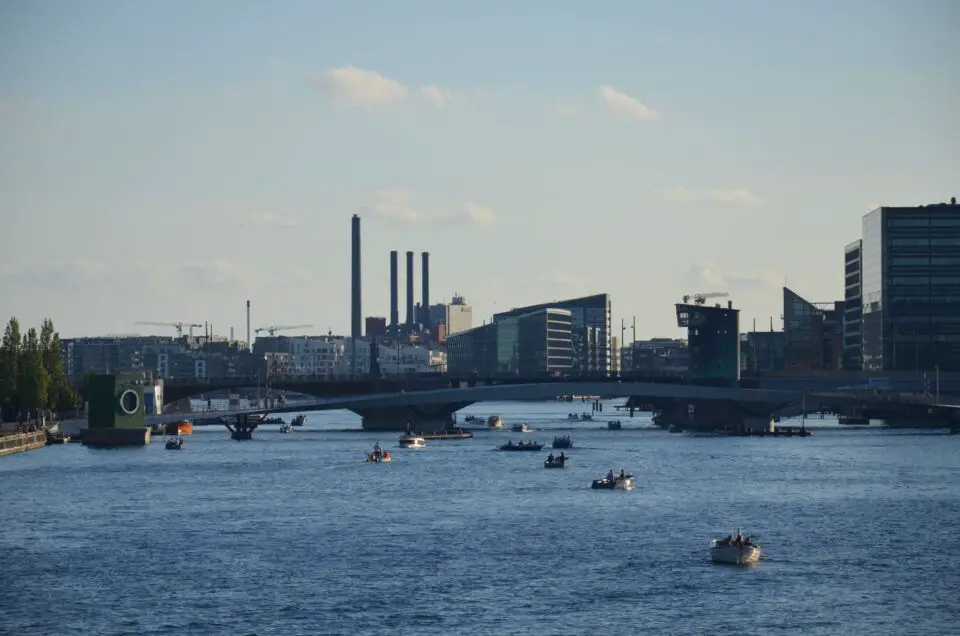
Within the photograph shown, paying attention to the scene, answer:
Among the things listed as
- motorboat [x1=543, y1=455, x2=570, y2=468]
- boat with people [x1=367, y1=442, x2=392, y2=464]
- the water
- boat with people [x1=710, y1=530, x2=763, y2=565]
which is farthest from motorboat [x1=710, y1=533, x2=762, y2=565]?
boat with people [x1=367, y1=442, x2=392, y2=464]

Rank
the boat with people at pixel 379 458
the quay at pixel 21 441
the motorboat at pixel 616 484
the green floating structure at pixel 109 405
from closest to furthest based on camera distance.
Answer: the motorboat at pixel 616 484 → the boat with people at pixel 379 458 → the quay at pixel 21 441 → the green floating structure at pixel 109 405

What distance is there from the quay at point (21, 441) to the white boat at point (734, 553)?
100205 millimetres

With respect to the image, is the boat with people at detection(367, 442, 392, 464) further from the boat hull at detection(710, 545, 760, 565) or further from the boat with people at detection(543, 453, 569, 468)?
the boat hull at detection(710, 545, 760, 565)

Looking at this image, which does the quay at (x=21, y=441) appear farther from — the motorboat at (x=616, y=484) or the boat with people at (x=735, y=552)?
the boat with people at (x=735, y=552)

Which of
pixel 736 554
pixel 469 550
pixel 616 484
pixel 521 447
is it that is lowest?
pixel 469 550

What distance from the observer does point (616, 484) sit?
13275 cm

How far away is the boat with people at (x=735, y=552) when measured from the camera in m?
87.1

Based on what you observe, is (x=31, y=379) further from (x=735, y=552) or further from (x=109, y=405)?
(x=735, y=552)

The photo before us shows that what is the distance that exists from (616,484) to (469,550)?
40485 mm

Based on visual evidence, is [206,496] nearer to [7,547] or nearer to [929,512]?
[7,547]

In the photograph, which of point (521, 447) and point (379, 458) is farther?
point (521, 447)

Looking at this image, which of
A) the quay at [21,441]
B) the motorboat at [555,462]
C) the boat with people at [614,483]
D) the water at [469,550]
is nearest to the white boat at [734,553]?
the water at [469,550]

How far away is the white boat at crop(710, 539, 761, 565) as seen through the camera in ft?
285

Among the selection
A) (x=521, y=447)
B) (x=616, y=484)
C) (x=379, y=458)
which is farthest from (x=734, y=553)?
(x=521, y=447)
